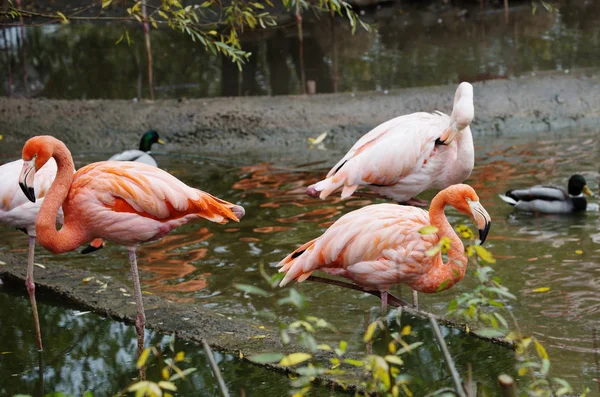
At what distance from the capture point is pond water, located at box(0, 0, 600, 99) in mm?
12734

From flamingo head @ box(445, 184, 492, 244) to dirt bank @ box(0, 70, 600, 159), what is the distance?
5.35m

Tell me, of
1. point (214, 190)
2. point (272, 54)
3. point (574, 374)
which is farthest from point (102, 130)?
point (574, 374)

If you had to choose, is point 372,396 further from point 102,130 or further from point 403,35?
point 403,35

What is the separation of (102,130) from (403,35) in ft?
23.3

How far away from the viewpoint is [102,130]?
10.3 metres

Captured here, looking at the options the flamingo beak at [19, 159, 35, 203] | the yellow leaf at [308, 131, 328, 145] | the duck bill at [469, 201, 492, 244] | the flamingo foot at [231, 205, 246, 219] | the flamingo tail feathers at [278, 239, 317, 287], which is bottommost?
the flamingo tail feathers at [278, 239, 317, 287]

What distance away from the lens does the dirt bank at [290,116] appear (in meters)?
10.0

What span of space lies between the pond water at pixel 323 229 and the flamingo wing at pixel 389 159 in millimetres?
712

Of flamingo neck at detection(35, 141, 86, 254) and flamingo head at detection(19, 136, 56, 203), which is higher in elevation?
flamingo head at detection(19, 136, 56, 203)

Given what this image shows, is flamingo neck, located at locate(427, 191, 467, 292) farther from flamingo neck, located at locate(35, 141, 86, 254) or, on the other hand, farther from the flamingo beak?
the flamingo beak

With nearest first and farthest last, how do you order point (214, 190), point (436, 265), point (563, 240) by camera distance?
1. point (436, 265)
2. point (563, 240)
3. point (214, 190)

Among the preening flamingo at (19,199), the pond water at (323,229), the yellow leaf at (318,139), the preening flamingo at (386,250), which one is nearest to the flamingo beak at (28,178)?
the preening flamingo at (19,199)

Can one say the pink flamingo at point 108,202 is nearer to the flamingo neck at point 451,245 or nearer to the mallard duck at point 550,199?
the flamingo neck at point 451,245

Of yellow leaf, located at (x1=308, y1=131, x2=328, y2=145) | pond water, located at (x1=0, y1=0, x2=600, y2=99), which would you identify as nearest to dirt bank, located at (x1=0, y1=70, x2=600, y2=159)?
yellow leaf, located at (x1=308, y1=131, x2=328, y2=145)
